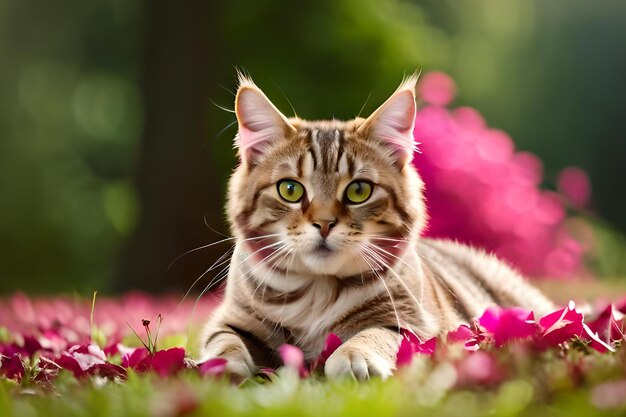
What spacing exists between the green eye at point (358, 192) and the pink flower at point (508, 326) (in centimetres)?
50

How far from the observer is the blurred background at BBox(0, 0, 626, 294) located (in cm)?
634

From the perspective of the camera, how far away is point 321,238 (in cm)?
231

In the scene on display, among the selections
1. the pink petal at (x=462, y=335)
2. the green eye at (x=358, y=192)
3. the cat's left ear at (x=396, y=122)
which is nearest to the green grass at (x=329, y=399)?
the pink petal at (x=462, y=335)

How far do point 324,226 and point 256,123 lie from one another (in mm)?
510

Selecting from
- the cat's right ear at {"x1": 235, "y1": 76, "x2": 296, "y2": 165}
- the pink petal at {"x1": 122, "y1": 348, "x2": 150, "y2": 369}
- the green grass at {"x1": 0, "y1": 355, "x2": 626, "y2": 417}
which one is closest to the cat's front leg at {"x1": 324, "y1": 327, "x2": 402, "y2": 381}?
the green grass at {"x1": 0, "y1": 355, "x2": 626, "y2": 417}

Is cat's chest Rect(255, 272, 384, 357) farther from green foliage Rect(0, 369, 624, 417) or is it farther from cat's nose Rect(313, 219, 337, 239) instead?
green foliage Rect(0, 369, 624, 417)

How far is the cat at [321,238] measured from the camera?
237 cm

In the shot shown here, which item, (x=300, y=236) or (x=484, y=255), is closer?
(x=300, y=236)

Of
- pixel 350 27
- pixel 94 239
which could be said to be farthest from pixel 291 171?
pixel 94 239

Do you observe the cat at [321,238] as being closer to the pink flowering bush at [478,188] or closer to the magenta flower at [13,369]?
the magenta flower at [13,369]

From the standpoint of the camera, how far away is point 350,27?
697 cm

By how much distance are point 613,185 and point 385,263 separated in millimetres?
9935

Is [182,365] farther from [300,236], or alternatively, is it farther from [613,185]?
[613,185]

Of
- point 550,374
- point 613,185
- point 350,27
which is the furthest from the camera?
point 613,185
